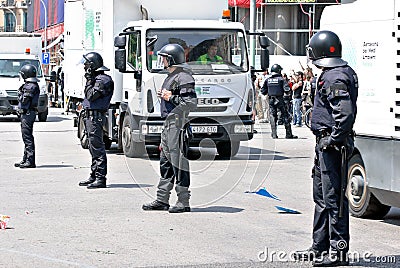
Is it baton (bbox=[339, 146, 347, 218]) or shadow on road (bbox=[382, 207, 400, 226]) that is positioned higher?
baton (bbox=[339, 146, 347, 218])

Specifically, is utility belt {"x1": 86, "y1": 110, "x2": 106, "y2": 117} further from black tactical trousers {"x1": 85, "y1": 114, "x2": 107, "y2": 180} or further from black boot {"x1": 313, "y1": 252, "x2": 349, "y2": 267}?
black boot {"x1": 313, "y1": 252, "x2": 349, "y2": 267}

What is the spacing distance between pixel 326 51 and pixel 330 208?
1.35 m

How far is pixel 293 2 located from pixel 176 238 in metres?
34.2

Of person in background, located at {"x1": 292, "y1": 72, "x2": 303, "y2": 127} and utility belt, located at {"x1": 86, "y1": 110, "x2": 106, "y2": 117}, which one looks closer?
utility belt, located at {"x1": 86, "y1": 110, "x2": 106, "y2": 117}

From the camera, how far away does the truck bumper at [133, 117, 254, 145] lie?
16328mm

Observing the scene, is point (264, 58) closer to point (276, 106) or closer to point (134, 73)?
point (134, 73)

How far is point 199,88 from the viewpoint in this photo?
1636cm

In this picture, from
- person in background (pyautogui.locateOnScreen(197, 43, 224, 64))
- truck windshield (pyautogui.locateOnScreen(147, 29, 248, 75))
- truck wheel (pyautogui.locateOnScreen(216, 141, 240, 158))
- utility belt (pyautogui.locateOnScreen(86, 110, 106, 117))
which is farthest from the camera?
truck wheel (pyautogui.locateOnScreen(216, 141, 240, 158))

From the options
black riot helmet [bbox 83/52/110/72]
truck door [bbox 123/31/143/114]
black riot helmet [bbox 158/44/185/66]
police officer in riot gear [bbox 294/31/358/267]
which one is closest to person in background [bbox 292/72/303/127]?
truck door [bbox 123/31/143/114]

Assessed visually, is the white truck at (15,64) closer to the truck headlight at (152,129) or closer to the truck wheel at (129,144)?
the truck wheel at (129,144)

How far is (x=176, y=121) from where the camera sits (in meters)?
10.5

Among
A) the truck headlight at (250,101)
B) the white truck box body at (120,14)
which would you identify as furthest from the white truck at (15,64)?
the truck headlight at (250,101)

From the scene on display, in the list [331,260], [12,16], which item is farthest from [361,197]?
[12,16]

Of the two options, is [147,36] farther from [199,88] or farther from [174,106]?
[174,106]
